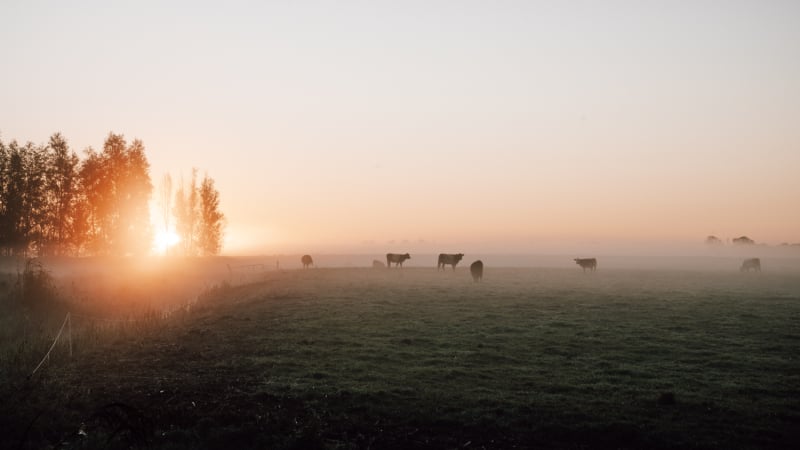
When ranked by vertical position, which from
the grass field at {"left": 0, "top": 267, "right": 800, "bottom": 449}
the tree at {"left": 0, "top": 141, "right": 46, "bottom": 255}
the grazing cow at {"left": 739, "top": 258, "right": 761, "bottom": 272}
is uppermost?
the tree at {"left": 0, "top": 141, "right": 46, "bottom": 255}

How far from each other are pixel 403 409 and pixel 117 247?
60.9 metres

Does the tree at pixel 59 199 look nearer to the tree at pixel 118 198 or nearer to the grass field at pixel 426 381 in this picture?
the tree at pixel 118 198

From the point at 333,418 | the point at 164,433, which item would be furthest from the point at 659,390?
the point at 164,433

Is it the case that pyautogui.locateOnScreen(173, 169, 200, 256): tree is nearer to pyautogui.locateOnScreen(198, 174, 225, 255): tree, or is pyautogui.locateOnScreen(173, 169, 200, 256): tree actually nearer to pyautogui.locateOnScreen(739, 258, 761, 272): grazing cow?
pyautogui.locateOnScreen(198, 174, 225, 255): tree

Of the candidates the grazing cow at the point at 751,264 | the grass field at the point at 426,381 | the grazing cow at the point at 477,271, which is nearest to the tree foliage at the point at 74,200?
the grass field at the point at 426,381

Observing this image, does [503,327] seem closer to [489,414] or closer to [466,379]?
[466,379]

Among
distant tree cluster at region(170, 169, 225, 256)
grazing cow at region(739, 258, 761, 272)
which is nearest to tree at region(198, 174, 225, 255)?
distant tree cluster at region(170, 169, 225, 256)

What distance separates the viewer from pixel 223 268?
2729 inches

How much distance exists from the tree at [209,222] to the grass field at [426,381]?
48.0 metres

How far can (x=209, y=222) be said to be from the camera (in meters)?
76.1

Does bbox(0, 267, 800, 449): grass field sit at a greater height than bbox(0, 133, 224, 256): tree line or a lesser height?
lesser

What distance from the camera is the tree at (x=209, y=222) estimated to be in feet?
248

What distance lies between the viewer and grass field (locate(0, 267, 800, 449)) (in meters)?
11.8

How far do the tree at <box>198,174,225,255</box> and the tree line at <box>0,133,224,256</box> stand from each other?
1143cm
